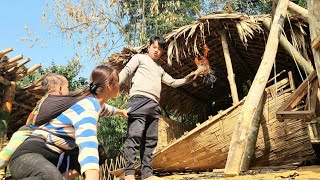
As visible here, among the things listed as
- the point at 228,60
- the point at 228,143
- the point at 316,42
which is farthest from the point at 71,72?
the point at 316,42

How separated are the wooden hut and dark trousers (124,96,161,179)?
2.88ft

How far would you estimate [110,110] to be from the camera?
271 centimetres

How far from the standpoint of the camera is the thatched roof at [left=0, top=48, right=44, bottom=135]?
21.0ft

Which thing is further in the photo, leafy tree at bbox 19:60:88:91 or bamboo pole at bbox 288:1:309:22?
leafy tree at bbox 19:60:88:91

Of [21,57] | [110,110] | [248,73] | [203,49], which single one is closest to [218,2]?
[248,73]

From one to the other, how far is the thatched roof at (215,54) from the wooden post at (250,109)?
0.61 meters

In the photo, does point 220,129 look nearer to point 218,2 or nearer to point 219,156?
point 219,156

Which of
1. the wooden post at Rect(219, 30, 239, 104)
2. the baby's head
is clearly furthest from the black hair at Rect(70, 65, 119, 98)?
the wooden post at Rect(219, 30, 239, 104)

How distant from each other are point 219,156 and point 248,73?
4099mm

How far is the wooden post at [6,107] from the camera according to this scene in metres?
6.64

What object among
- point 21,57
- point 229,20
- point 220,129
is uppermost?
point 229,20

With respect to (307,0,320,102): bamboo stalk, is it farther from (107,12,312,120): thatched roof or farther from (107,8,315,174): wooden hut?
(107,12,312,120): thatched roof

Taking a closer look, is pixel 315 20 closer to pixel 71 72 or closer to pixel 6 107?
pixel 6 107

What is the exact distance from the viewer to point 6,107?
22.1ft
